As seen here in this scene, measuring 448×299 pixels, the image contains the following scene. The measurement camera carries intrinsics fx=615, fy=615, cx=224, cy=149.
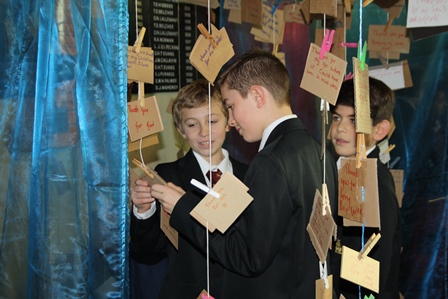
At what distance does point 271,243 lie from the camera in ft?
4.80

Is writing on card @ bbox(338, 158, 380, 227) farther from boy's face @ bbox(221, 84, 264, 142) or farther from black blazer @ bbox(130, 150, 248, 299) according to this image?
black blazer @ bbox(130, 150, 248, 299)

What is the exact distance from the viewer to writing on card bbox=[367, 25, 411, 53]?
3.12 m

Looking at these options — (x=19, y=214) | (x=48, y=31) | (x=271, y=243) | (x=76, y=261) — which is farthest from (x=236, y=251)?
(x=48, y=31)

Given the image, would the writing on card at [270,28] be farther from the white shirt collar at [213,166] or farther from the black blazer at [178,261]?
the black blazer at [178,261]

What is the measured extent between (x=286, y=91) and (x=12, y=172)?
77 centimetres

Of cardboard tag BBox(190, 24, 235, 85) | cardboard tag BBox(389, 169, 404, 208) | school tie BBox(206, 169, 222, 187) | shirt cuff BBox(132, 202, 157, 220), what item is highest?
cardboard tag BBox(190, 24, 235, 85)

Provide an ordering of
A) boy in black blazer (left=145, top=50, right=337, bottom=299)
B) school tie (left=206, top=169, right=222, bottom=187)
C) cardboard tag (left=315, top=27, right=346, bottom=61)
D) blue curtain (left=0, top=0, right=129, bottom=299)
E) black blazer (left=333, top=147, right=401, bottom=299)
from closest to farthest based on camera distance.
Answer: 1. blue curtain (left=0, top=0, right=129, bottom=299)
2. boy in black blazer (left=145, top=50, right=337, bottom=299)
3. black blazer (left=333, top=147, right=401, bottom=299)
4. school tie (left=206, top=169, right=222, bottom=187)
5. cardboard tag (left=315, top=27, right=346, bottom=61)

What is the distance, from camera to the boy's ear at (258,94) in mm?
1650

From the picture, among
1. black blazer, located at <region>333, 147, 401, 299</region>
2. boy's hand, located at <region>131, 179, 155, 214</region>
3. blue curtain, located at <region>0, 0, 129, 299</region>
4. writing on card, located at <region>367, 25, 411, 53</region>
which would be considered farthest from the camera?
writing on card, located at <region>367, 25, 411, 53</region>

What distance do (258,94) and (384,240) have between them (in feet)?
2.11

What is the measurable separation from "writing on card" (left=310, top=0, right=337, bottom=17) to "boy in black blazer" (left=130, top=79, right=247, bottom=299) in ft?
1.77

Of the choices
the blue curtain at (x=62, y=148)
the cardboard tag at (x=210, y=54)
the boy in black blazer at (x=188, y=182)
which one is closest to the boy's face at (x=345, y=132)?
the boy in black blazer at (x=188, y=182)

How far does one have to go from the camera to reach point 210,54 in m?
1.49

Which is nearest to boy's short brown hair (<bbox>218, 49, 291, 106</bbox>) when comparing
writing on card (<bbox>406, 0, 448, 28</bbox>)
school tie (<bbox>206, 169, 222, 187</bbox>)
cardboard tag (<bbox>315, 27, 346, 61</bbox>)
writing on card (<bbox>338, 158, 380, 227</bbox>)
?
writing on card (<bbox>338, 158, 380, 227</bbox>)
